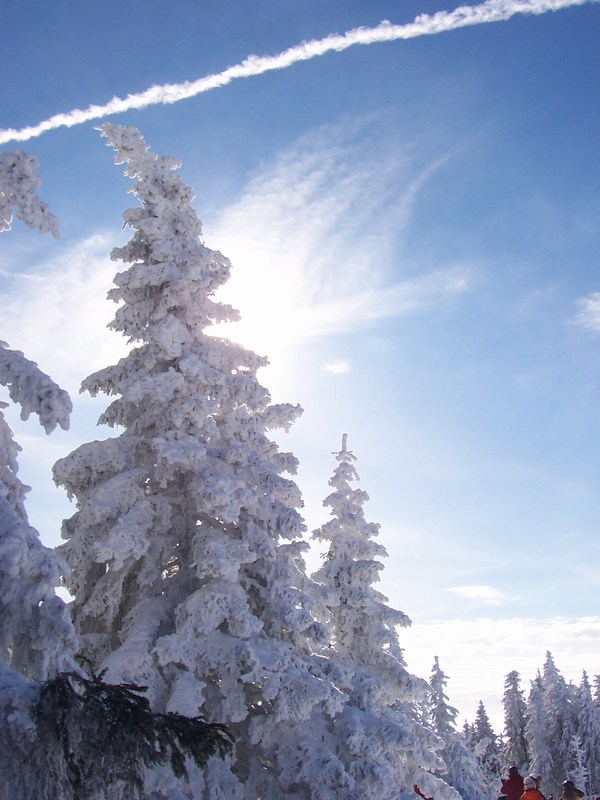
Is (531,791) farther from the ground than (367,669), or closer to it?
closer to it

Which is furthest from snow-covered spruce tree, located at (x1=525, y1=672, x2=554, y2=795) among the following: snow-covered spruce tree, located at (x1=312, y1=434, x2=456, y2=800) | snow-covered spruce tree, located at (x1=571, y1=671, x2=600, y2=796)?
snow-covered spruce tree, located at (x1=312, y1=434, x2=456, y2=800)

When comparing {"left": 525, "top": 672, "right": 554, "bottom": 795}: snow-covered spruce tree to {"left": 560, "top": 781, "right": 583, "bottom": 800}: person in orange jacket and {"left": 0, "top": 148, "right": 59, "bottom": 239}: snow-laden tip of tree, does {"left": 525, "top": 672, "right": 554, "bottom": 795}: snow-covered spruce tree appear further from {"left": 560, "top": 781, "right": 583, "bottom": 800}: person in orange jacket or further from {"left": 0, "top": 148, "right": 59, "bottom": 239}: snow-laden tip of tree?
{"left": 0, "top": 148, "right": 59, "bottom": 239}: snow-laden tip of tree

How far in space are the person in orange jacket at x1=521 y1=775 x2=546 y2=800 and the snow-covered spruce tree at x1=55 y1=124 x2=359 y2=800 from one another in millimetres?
3083

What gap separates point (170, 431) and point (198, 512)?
2.09 meters

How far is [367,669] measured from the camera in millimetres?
20125

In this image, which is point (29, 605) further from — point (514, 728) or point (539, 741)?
point (514, 728)

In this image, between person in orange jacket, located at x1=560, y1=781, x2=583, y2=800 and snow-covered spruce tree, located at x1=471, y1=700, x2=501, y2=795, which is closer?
person in orange jacket, located at x1=560, y1=781, x2=583, y2=800

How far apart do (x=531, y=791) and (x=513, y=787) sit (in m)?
1.54

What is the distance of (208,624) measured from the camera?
539 inches

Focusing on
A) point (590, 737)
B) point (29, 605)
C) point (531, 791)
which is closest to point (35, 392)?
point (29, 605)

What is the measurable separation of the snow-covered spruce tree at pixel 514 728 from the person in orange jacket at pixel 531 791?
67473mm

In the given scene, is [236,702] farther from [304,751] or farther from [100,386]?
[100,386]

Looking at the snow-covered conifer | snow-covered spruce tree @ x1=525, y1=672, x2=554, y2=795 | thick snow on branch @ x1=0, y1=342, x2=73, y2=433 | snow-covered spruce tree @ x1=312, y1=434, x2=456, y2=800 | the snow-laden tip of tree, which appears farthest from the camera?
snow-covered spruce tree @ x1=525, y1=672, x2=554, y2=795

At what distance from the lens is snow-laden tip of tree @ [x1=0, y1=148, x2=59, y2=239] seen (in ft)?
35.1
